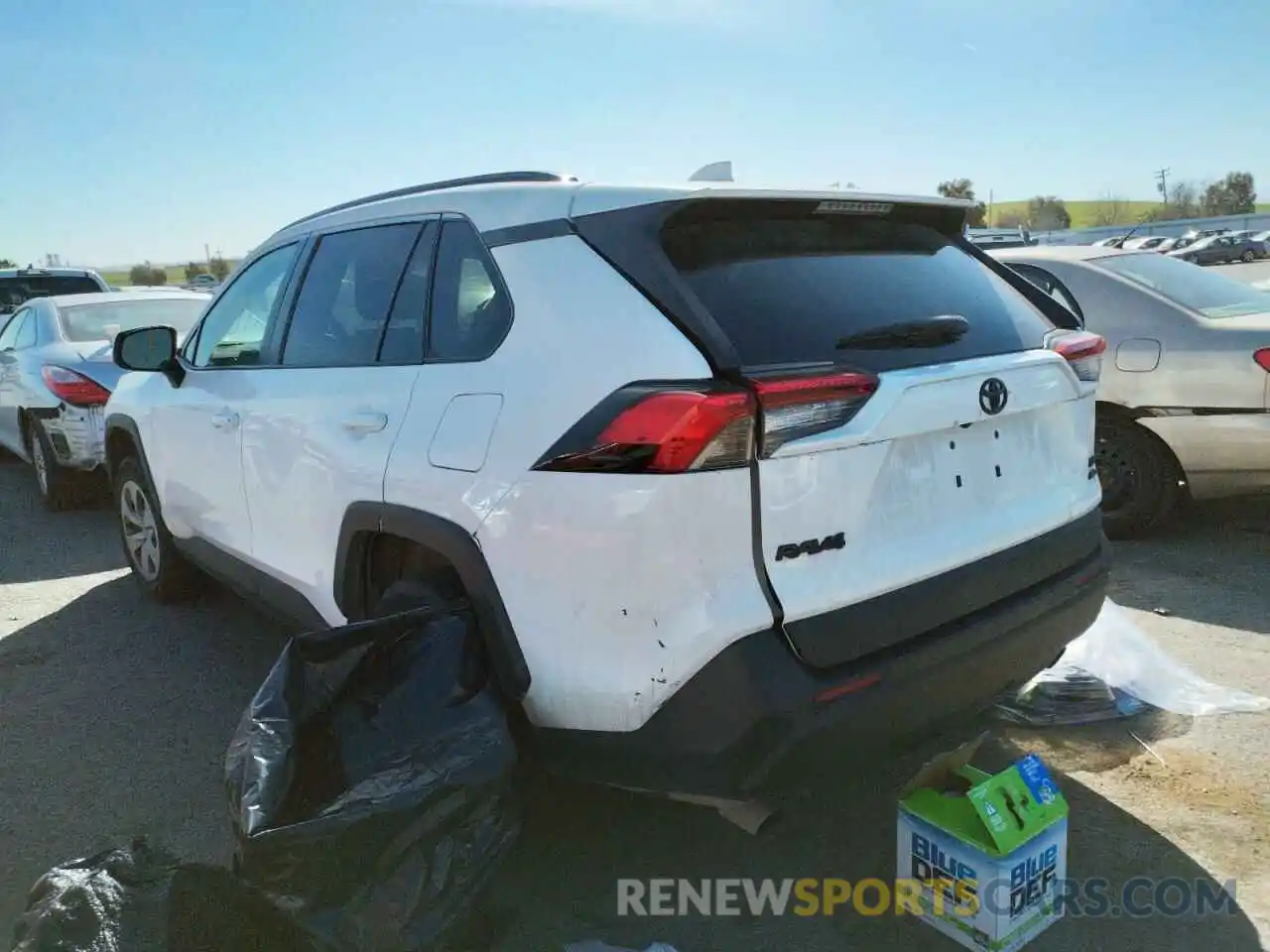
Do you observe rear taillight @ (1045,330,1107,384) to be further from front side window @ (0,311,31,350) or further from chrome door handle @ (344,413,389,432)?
front side window @ (0,311,31,350)

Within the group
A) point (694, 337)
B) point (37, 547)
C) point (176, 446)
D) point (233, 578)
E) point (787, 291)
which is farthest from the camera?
point (37, 547)

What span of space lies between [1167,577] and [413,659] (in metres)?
3.98

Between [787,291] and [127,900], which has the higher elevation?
[787,291]

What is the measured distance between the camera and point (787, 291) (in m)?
2.35

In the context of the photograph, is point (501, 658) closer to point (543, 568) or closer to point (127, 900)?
point (543, 568)

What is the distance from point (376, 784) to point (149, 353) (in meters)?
2.82

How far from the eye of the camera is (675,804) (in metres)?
3.07

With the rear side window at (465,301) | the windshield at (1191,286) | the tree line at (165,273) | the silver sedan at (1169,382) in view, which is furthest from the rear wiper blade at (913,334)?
the tree line at (165,273)

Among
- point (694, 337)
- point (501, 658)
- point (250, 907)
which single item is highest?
point (694, 337)

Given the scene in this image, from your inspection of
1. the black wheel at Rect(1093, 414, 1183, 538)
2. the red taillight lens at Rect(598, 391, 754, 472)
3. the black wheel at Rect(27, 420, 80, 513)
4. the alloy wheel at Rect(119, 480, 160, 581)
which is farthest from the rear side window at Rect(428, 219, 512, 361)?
the black wheel at Rect(27, 420, 80, 513)

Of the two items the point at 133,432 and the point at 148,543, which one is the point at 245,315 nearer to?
the point at 133,432

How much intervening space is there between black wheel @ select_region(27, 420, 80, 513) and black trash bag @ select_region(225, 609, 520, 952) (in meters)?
5.90

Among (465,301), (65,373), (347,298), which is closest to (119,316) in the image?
(65,373)

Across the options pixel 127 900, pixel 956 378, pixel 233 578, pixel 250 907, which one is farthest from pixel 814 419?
pixel 233 578
